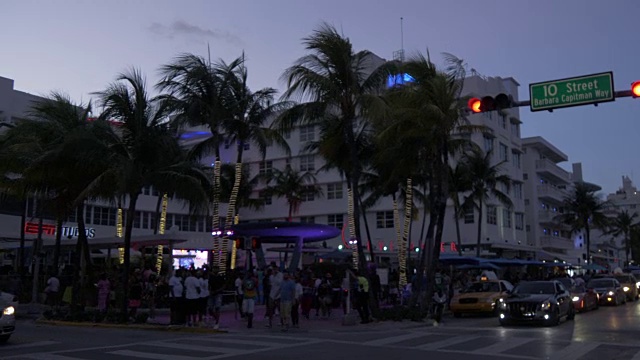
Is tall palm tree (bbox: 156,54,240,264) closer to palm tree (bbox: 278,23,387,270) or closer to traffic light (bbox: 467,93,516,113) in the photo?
palm tree (bbox: 278,23,387,270)

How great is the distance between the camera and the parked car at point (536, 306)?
61.1 ft

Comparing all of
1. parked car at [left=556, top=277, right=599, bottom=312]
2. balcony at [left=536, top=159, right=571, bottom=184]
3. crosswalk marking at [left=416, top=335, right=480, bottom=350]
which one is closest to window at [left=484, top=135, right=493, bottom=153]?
balcony at [left=536, top=159, right=571, bottom=184]

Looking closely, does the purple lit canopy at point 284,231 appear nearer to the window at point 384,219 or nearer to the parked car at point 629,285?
the parked car at point 629,285

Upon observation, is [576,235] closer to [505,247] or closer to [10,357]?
[505,247]

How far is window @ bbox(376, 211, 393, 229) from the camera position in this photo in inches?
2223

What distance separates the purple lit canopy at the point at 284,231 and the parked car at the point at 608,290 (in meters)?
13.4

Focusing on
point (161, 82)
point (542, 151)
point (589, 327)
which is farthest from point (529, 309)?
point (542, 151)

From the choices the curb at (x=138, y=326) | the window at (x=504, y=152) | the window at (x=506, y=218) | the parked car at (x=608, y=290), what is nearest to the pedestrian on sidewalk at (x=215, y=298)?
the curb at (x=138, y=326)

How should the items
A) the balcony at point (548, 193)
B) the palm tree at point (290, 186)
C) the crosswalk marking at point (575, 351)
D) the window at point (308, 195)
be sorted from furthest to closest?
the balcony at point (548, 193) < the window at point (308, 195) < the palm tree at point (290, 186) < the crosswalk marking at point (575, 351)

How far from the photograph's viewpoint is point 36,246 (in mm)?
27453

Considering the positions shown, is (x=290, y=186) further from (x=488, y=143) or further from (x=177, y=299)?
(x=177, y=299)

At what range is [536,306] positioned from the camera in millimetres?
18625

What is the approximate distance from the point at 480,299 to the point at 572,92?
11.8 meters

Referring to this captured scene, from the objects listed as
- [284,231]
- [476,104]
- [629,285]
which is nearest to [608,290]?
[629,285]
